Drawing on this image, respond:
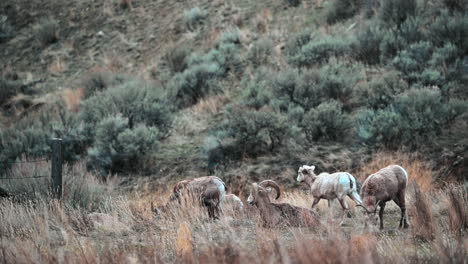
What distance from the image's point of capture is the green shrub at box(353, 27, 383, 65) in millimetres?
20172

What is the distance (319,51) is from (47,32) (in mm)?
16059

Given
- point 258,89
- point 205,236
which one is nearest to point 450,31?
point 258,89

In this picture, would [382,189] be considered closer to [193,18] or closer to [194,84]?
[194,84]

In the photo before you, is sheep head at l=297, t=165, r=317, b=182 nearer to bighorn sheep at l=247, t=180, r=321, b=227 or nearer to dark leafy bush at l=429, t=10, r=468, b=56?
bighorn sheep at l=247, t=180, r=321, b=227

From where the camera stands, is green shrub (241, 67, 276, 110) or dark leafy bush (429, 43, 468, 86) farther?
green shrub (241, 67, 276, 110)

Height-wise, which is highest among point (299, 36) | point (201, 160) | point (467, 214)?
point (467, 214)

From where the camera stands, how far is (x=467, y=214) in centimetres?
799

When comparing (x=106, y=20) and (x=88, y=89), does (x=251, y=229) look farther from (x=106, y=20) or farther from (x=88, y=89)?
(x=106, y=20)

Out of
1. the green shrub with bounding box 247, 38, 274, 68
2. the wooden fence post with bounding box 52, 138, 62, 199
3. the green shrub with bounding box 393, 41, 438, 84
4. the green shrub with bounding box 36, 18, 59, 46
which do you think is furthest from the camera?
the green shrub with bounding box 36, 18, 59, 46

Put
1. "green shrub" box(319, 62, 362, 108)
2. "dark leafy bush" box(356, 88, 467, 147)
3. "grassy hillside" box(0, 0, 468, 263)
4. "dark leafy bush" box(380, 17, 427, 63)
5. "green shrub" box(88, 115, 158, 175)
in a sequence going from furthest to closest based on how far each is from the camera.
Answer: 1. "dark leafy bush" box(380, 17, 427, 63)
2. "green shrub" box(319, 62, 362, 108)
3. "green shrub" box(88, 115, 158, 175)
4. "dark leafy bush" box(356, 88, 467, 147)
5. "grassy hillside" box(0, 0, 468, 263)

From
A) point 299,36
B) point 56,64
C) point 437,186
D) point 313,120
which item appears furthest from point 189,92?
point 437,186

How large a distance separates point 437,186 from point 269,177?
4404mm

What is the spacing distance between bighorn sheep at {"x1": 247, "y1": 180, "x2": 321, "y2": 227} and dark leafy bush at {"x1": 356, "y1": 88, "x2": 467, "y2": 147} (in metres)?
7.31

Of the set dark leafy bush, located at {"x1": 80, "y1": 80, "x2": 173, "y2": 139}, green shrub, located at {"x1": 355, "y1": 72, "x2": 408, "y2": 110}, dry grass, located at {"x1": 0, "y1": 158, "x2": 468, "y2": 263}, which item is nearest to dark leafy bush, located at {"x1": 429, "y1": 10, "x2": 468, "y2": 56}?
green shrub, located at {"x1": 355, "y1": 72, "x2": 408, "y2": 110}
